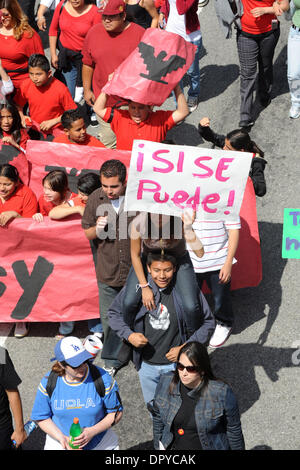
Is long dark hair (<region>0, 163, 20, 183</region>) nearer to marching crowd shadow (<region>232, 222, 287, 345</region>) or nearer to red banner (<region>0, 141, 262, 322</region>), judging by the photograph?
red banner (<region>0, 141, 262, 322</region>)

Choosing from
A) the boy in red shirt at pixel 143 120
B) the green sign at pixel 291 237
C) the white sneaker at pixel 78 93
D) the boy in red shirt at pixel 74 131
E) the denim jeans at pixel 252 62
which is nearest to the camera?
the green sign at pixel 291 237

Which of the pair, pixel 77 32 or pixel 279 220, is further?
pixel 77 32

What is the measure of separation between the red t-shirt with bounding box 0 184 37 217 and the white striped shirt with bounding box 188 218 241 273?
5.41 ft

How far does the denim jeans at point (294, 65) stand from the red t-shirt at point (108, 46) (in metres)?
1.70

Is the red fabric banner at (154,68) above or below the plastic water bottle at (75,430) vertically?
above

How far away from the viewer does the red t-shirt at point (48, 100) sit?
27.7 feet

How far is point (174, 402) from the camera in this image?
514 centimetres

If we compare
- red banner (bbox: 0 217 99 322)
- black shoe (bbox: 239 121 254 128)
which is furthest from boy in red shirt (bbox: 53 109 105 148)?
black shoe (bbox: 239 121 254 128)

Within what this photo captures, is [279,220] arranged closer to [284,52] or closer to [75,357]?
[284,52]

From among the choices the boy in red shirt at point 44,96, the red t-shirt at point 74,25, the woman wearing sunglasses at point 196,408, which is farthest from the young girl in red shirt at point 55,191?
the red t-shirt at point 74,25

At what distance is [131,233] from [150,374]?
108 cm

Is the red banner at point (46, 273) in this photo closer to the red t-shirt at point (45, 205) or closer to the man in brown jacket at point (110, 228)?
the red t-shirt at point (45, 205)

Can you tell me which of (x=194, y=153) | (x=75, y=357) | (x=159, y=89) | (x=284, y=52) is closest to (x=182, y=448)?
(x=75, y=357)
